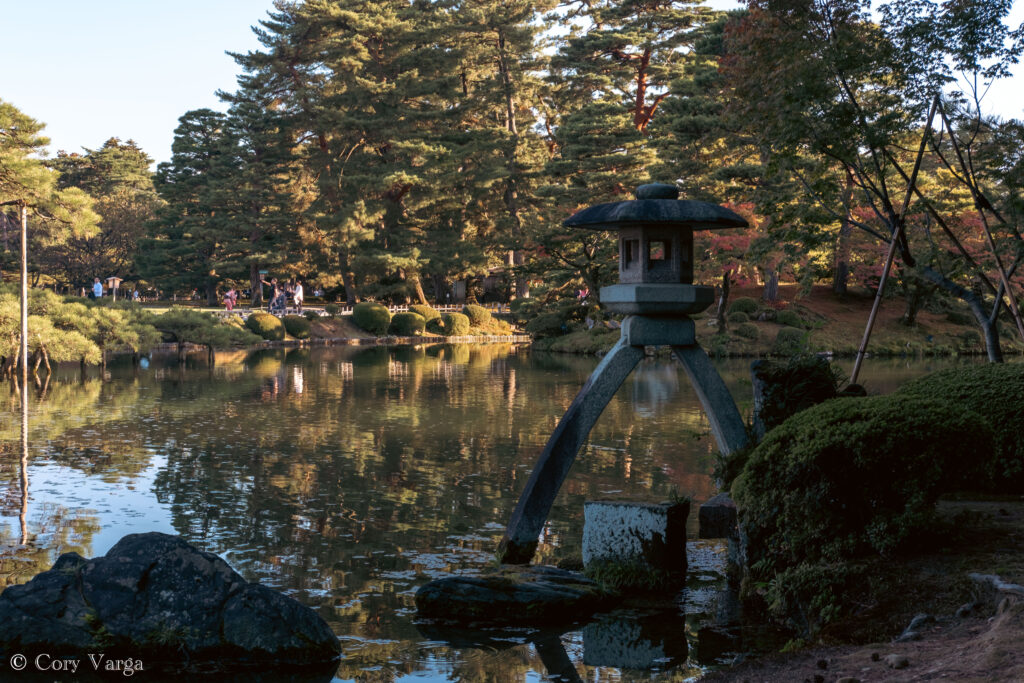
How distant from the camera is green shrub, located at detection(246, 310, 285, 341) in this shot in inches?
1800

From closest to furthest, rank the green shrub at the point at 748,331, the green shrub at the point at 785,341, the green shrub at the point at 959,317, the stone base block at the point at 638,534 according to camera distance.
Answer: the stone base block at the point at 638,534 → the green shrub at the point at 785,341 → the green shrub at the point at 748,331 → the green shrub at the point at 959,317

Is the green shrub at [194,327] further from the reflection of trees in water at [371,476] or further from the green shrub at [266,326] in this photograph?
the reflection of trees in water at [371,476]

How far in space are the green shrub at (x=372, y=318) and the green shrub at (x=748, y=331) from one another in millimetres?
20420

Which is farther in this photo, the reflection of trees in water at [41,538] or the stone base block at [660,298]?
the stone base block at [660,298]

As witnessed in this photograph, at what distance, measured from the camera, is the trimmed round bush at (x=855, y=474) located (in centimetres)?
723

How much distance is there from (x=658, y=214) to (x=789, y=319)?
31.8m

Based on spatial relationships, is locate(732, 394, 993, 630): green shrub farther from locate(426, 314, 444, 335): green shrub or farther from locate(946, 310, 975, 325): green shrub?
locate(426, 314, 444, 335): green shrub

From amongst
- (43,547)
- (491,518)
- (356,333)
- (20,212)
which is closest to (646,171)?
(356,333)

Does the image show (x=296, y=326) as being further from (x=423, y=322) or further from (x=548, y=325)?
(x=548, y=325)

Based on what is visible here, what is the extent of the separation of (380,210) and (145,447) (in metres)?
40.3

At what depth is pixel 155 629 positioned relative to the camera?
7.09 metres

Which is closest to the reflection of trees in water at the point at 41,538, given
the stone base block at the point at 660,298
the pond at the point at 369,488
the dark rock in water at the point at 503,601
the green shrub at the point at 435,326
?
the pond at the point at 369,488

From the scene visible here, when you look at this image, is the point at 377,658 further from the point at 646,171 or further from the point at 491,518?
the point at 646,171

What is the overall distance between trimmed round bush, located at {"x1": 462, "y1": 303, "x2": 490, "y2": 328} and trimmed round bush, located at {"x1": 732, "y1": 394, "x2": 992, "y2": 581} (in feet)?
153
